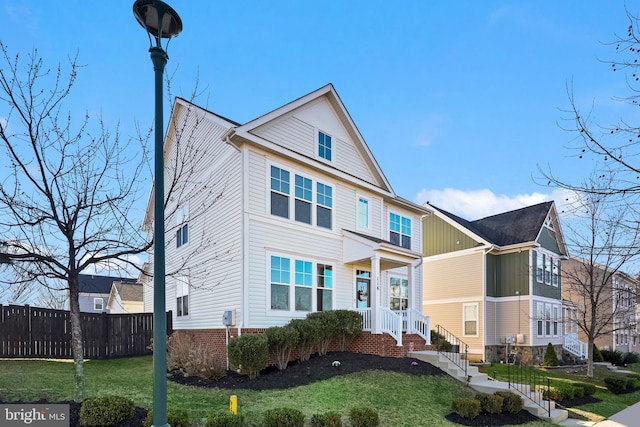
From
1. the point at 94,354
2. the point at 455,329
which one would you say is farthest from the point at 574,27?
the point at 455,329

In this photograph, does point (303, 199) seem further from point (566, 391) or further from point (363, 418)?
point (566, 391)

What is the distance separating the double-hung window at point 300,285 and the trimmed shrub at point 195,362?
250cm

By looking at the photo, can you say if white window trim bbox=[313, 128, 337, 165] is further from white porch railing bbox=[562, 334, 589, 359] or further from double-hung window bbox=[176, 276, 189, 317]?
white porch railing bbox=[562, 334, 589, 359]

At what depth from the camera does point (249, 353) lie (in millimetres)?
10945

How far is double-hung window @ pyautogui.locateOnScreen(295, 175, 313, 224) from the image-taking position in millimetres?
14664

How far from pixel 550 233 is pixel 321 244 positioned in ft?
61.0

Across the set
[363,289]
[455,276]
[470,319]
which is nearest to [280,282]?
[363,289]

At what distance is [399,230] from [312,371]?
9.35 meters

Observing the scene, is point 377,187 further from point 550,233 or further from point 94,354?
point 550,233

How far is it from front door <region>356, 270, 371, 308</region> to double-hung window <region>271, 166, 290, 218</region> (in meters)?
4.12

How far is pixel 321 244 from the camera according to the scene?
1510 centimetres

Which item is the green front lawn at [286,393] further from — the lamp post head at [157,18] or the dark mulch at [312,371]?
the lamp post head at [157,18]

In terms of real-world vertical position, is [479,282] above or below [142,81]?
below

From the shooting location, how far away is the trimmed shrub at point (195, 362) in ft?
37.2
